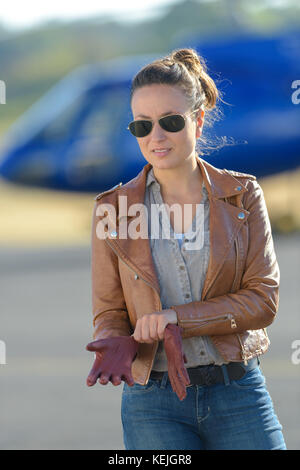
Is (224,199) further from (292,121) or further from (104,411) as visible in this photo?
(292,121)

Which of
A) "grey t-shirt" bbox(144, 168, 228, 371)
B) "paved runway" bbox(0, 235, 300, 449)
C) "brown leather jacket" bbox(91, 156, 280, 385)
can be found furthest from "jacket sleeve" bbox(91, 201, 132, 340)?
"paved runway" bbox(0, 235, 300, 449)

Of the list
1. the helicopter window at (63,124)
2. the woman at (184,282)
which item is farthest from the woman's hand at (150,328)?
the helicopter window at (63,124)

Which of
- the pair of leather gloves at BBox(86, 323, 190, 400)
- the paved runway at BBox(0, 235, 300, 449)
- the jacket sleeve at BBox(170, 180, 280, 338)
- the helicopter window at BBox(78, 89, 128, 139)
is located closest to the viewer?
the pair of leather gloves at BBox(86, 323, 190, 400)

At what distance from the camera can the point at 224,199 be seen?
301cm

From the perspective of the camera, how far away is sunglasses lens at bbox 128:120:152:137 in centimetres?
293

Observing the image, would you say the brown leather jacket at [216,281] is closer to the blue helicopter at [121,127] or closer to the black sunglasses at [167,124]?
the black sunglasses at [167,124]

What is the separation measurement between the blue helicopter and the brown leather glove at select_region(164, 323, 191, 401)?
13.5 meters

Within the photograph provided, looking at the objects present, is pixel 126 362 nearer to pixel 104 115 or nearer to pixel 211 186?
pixel 211 186

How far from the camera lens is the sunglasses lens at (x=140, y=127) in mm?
2932

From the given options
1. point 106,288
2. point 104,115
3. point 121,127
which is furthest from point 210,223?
point 104,115

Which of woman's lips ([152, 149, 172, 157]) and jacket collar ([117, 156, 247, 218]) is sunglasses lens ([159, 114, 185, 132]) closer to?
woman's lips ([152, 149, 172, 157])

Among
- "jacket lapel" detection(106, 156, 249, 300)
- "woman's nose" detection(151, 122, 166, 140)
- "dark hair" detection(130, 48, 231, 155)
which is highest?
"dark hair" detection(130, 48, 231, 155)

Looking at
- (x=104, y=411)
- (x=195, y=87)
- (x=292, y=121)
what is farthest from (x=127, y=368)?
(x=292, y=121)

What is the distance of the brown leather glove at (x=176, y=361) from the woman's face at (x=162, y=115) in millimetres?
498
